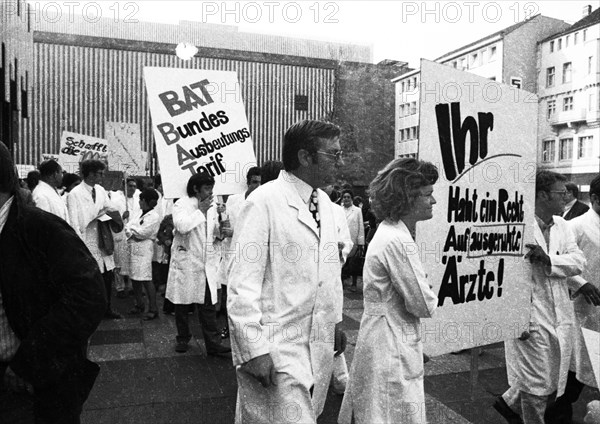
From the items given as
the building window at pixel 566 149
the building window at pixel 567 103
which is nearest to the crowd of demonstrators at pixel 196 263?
the building window at pixel 566 149

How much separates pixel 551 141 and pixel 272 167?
48.2 meters

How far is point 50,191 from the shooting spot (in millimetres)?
5742

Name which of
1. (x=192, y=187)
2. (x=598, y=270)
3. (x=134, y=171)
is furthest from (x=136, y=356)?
(x=134, y=171)

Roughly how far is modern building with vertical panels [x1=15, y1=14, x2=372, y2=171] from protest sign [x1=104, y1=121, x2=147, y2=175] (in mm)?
31391

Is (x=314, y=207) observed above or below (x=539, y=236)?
above

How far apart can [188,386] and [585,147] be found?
1819 inches

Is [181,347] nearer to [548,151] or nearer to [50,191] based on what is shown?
[50,191]

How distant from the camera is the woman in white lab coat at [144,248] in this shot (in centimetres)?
739

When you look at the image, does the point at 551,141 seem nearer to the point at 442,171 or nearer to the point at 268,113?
the point at 268,113

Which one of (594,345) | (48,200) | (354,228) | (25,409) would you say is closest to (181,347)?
(48,200)

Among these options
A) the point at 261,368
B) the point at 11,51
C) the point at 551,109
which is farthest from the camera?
the point at 551,109

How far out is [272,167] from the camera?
16.9ft

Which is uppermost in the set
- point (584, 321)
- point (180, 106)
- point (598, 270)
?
point (180, 106)

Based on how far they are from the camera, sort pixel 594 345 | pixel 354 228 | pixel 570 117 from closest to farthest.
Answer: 1. pixel 594 345
2. pixel 354 228
3. pixel 570 117
